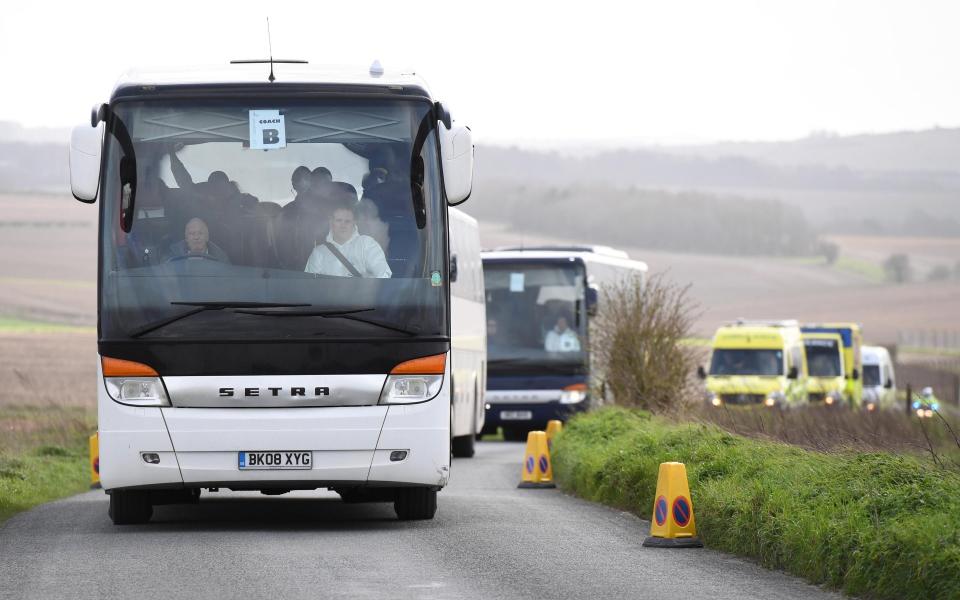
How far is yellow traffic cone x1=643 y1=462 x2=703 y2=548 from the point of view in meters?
12.7

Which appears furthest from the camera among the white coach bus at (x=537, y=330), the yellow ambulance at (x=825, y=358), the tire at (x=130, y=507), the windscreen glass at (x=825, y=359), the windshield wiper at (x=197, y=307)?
the windscreen glass at (x=825, y=359)

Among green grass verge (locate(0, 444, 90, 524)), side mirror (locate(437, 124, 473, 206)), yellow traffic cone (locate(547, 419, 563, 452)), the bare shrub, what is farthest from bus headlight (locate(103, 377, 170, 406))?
the bare shrub

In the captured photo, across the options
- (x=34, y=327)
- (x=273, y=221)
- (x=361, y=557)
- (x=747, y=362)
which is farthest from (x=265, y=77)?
(x=34, y=327)

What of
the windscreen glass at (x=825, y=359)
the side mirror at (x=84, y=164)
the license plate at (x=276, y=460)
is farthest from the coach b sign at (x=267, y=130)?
the windscreen glass at (x=825, y=359)

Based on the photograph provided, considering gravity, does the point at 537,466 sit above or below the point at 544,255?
below

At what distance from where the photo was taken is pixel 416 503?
14656mm

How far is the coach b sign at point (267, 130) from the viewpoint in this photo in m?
13.6

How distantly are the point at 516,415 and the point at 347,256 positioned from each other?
21.8 meters

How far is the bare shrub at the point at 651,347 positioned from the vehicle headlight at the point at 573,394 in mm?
7757

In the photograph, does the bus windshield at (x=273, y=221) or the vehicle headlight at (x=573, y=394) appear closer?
the bus windshield at (x=273, y=221)

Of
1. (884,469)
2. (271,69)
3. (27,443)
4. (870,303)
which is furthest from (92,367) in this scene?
(870,303)

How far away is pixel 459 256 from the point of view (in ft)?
83.3

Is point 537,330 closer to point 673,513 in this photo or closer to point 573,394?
point 573,394

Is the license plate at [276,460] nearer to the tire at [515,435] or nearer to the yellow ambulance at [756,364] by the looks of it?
the tire at [515,435]
